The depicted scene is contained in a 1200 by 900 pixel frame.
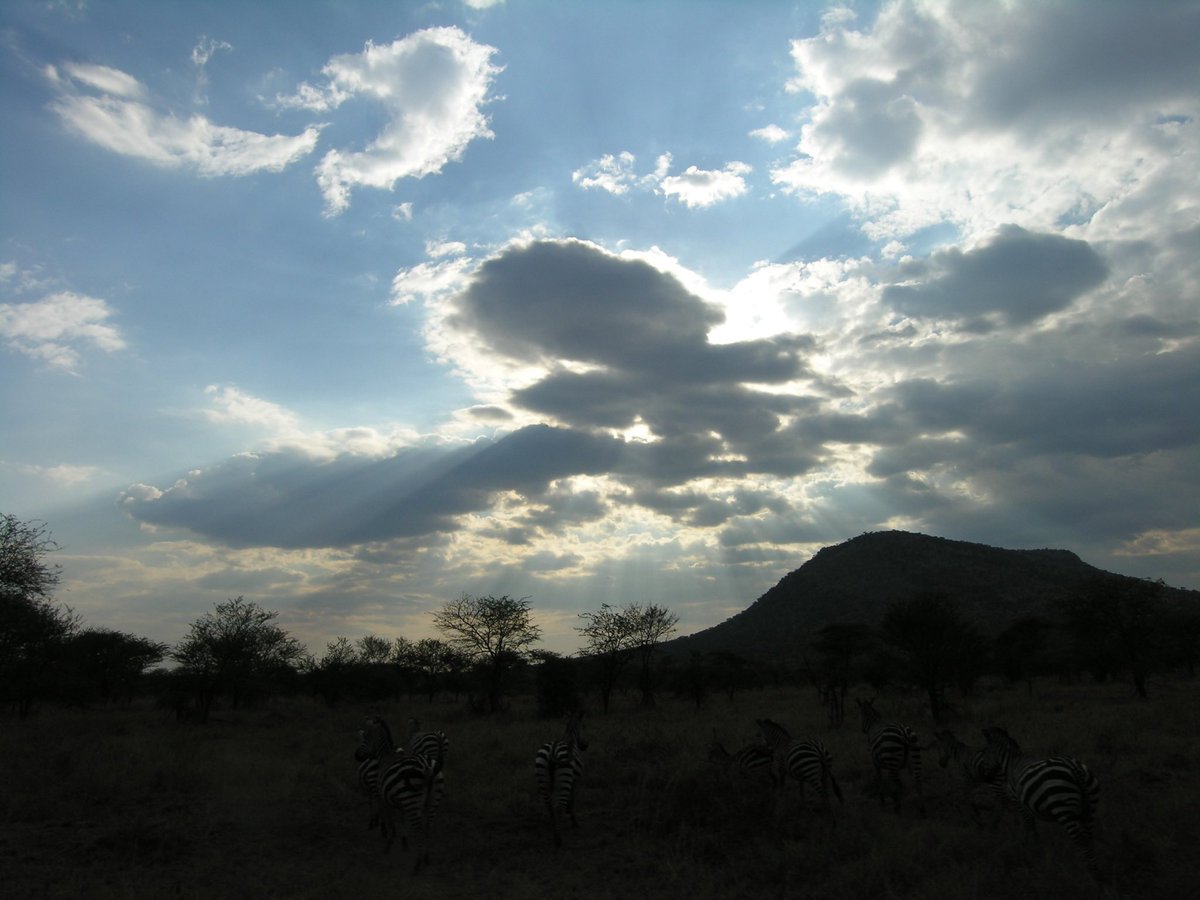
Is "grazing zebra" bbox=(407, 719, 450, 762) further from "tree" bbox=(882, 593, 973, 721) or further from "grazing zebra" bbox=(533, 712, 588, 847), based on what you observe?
"tree" bbox=(882, 593, 973, 721)

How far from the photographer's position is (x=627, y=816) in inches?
518

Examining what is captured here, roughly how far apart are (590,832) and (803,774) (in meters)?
3.85

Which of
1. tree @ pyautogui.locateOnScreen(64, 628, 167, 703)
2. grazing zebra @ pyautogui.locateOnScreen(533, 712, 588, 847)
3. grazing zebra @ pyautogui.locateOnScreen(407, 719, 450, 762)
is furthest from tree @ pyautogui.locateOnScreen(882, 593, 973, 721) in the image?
tree @ pyautogui.locateOnScreen(64, 628, 167, 703)

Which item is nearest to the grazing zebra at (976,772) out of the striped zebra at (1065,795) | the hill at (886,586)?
the striped zebra at (1065,795)

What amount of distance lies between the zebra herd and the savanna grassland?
1.30ft

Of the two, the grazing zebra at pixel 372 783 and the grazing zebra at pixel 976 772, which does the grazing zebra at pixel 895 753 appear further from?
the grazing zebra at pixel 372 783

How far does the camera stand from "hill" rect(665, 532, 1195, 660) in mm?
81125

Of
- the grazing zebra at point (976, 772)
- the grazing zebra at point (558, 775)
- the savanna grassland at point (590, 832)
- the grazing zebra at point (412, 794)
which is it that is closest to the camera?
the savanna grassland at point (590, 832)

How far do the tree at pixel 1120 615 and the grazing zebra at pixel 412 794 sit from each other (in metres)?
34.6

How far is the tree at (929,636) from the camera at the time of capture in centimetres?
2923

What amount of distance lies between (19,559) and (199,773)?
13.5m

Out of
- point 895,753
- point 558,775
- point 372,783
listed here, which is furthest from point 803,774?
point 372,783

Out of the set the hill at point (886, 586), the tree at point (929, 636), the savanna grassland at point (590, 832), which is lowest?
the savanna grassland at point (590, 832)

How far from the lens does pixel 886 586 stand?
294ft
